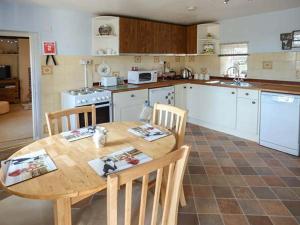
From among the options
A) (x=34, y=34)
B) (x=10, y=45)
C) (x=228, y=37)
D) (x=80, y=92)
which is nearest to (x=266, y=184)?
(x=80, y=92)

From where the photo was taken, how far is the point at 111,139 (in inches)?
72.8

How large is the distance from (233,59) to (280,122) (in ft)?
5.77

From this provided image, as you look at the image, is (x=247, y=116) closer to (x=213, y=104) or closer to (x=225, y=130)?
(x=225, y=130)

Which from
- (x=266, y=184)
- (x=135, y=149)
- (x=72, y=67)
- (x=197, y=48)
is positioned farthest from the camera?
(x=197, y=48)

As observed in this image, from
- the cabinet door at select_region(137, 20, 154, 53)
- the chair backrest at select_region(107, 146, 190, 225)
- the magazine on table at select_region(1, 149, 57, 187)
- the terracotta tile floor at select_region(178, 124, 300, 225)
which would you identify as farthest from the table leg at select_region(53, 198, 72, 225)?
the cabinet door at select_region(137, 20, 154, 53)

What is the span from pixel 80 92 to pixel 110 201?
9.71ft

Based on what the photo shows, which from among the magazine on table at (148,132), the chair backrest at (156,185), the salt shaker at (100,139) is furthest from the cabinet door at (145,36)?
the chair backrest at (156,185)

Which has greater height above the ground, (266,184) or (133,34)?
(133,34)

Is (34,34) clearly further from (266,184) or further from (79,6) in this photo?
(266,184)

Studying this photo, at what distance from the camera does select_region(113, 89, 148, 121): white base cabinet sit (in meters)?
3.90

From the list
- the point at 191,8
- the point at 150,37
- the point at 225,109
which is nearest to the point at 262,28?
the point at 191,8

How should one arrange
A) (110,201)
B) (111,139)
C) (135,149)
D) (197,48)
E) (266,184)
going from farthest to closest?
(197,48), (266,184), (111,139), (135,149), (110,201)

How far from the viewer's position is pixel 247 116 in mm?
3883

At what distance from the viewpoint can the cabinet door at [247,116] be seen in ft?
12.4
